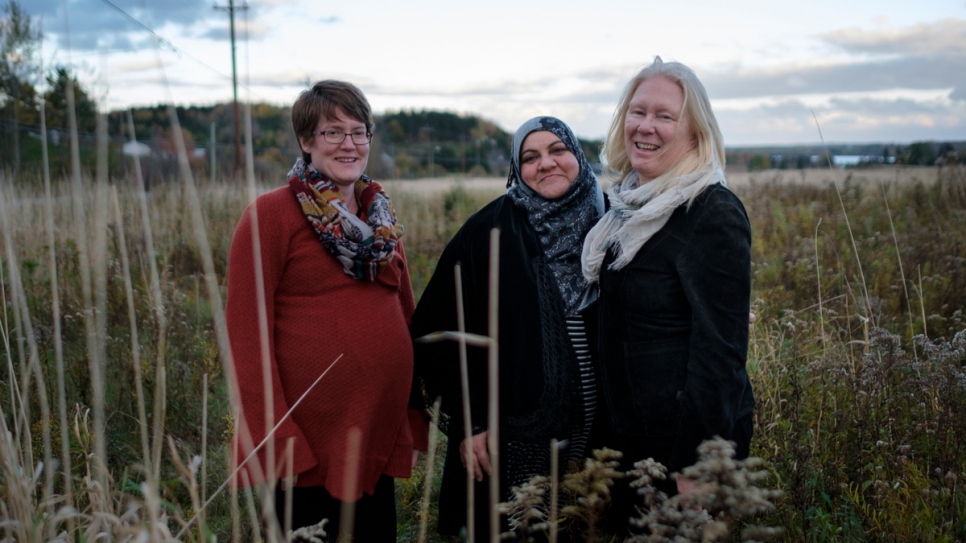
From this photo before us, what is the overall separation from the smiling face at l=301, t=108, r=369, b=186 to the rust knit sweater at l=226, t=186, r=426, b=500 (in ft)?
0.52

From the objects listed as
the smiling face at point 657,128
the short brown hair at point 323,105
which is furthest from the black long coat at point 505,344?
the short brown hair at point 323,105

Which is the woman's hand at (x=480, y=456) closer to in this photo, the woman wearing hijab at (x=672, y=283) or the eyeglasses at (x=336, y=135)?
the woman wearing hijab at (x=672, y=283)

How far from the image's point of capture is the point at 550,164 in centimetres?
264

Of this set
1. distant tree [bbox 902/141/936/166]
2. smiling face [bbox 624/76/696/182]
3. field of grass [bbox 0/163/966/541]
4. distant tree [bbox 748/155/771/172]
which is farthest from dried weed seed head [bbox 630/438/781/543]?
distant tree [bbox 748/155/771/172]

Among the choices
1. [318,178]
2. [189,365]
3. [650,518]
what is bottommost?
[189,365]

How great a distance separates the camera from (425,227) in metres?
8.47

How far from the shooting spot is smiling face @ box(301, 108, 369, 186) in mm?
2332

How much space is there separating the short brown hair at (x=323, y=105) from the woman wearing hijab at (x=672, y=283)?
96cm

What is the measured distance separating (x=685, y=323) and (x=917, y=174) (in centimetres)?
911

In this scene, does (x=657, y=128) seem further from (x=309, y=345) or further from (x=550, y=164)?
(x=309, y=345)

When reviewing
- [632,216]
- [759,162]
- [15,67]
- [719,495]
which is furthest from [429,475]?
[759,162]

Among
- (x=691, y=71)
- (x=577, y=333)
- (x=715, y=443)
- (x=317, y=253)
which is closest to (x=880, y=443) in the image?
(x=577, y=333)

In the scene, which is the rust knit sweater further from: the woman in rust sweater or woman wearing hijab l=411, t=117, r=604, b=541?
woman wearing hijab l=411, t=117, r=604, b=541

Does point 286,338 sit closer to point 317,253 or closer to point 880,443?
point 317,253
